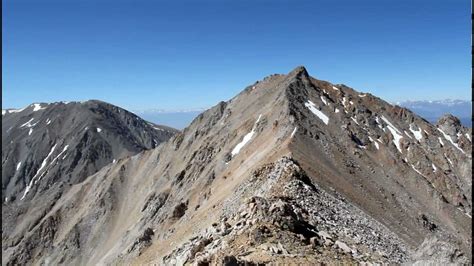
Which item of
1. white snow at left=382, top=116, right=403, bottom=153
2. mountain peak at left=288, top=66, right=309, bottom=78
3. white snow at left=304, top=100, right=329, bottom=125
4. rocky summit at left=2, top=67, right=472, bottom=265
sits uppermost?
mountain peak at left=288, top=66, right=309, bottom=78

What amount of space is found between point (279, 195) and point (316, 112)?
183 ft

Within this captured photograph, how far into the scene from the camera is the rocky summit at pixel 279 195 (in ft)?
88.7

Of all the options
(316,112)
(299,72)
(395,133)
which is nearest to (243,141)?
(316,112)

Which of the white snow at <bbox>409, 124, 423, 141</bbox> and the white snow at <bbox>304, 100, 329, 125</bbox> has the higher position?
Result: the white snow at <bbox>304, 100, 329, 125</bbox>

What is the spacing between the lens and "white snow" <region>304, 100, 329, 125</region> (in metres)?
85.8

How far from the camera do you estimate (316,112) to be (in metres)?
87.9

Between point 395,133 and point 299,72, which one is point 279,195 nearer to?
point 395,133

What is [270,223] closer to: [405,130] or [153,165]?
[405,130]

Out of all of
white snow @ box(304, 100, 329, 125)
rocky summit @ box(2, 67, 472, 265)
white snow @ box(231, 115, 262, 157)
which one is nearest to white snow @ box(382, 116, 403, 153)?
rocky summit @ box(2, 67, 472, 265)

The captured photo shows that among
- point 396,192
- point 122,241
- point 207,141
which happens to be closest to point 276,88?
point 207,141

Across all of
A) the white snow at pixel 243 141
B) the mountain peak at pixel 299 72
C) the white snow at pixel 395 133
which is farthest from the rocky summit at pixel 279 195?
the mountain peak at pixel 299 72

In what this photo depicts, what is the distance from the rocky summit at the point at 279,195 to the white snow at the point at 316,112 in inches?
15.6

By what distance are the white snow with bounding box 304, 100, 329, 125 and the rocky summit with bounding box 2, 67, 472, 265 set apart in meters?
0.40

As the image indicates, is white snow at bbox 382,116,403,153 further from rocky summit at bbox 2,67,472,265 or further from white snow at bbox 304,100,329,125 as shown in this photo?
white snow at bbox 304,100,329,125
